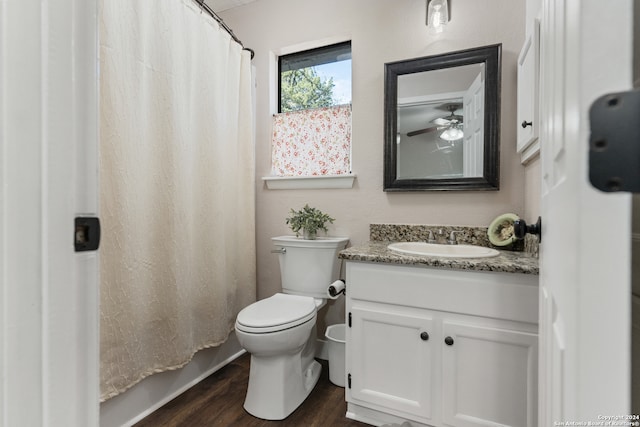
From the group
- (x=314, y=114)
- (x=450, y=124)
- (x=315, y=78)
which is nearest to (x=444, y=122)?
(x=450, y=124)

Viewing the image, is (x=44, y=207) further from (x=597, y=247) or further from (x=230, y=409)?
(x=230, y=409)

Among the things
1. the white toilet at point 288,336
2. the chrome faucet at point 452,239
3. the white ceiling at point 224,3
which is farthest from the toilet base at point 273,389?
the white ceiling at point 224,3

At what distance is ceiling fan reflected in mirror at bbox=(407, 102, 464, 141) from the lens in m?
1.77

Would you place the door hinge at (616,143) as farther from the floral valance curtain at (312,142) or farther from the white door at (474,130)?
the floral valance curtain at (312,142)

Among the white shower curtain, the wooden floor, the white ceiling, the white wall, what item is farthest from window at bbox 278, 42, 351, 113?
the wooden floor

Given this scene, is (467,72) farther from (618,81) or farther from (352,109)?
(618,81)

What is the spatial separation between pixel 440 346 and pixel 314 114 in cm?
163

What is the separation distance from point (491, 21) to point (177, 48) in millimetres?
1662

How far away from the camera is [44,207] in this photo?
0.41 m

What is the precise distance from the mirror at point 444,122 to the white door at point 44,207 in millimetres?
1671

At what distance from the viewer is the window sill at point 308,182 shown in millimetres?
2045

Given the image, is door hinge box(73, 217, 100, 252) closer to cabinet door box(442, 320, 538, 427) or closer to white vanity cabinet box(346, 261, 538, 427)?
white vanity cabinet box(346, 261, 538, 427)

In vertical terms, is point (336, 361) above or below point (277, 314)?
below

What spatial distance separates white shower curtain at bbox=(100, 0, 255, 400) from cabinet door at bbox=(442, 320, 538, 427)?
1288mm
